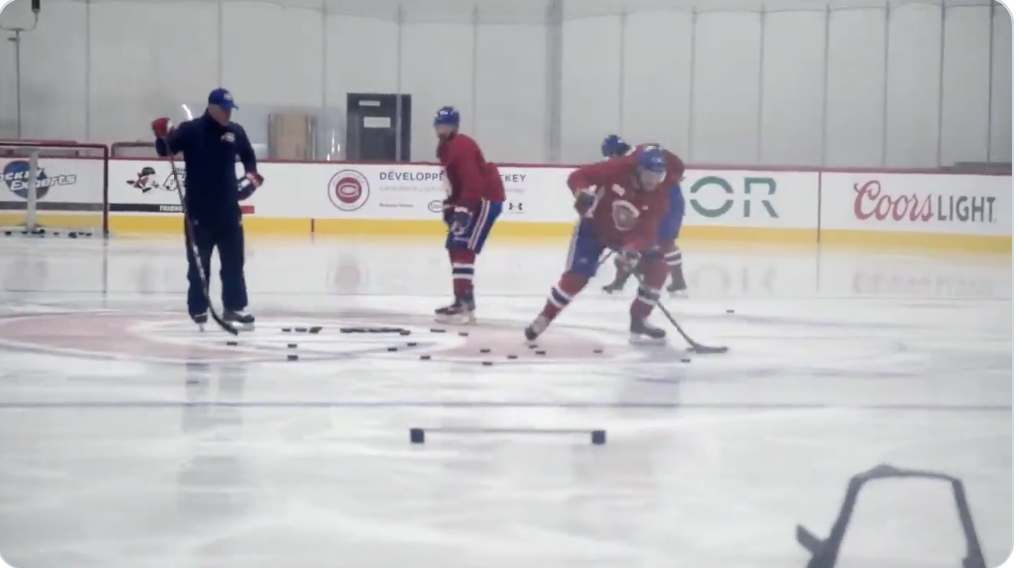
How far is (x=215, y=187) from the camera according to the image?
5367 mm

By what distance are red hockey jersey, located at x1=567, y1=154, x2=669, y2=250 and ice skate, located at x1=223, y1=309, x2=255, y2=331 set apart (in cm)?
147

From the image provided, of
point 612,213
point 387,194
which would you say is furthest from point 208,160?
point 387,194

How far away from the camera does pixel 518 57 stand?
46.1 ft

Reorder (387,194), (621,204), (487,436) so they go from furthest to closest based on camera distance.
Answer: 1. (387,194)
2. (621,204)
3. (487,436)

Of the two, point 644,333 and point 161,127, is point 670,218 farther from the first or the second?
point 161,127

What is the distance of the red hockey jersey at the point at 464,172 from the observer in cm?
599

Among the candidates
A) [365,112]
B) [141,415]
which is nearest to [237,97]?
[365,112]

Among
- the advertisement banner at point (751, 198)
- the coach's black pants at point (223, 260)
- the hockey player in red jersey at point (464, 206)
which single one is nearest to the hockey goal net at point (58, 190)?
the advertisement banner at point (751, 198)

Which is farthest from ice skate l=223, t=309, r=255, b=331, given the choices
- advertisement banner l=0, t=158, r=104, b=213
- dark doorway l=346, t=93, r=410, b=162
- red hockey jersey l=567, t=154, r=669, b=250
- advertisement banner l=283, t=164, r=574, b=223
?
dark doorway l=346, t=93, r=410, b=162

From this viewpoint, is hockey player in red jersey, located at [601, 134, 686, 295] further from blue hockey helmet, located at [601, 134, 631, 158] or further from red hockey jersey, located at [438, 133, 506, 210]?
red hockey jersey, located at [438, 133, 506, 210]

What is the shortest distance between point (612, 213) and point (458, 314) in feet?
3.84

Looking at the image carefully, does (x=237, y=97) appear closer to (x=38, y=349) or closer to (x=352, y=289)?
(x=352, y=289)

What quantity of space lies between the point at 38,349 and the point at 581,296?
3.32 m

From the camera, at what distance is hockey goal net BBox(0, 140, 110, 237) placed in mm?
12391
